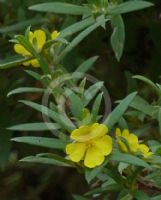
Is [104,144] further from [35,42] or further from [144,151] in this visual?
[35,42]

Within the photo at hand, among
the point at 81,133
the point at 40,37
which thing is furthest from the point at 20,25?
the point at 81,133

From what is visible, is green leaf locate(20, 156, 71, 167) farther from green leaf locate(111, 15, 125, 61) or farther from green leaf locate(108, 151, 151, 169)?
green leaf locate(111, 15, 125, 61)

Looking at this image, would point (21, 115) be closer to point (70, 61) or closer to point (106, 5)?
point (70, 61)

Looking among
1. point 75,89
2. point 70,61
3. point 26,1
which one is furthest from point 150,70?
point 75,89

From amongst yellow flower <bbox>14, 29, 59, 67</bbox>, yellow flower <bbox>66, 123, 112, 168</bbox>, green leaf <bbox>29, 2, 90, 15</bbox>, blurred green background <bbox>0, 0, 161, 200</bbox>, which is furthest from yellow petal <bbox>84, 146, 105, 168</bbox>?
blurred green background <bbox>0, 0, 161, 200</bbox>

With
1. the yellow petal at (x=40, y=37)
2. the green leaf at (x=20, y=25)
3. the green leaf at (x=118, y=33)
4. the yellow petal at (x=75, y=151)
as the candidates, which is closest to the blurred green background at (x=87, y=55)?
the green leaf at (x=20, y=25)

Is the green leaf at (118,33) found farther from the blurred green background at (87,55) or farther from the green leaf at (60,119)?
the green leaf at (60,119)
